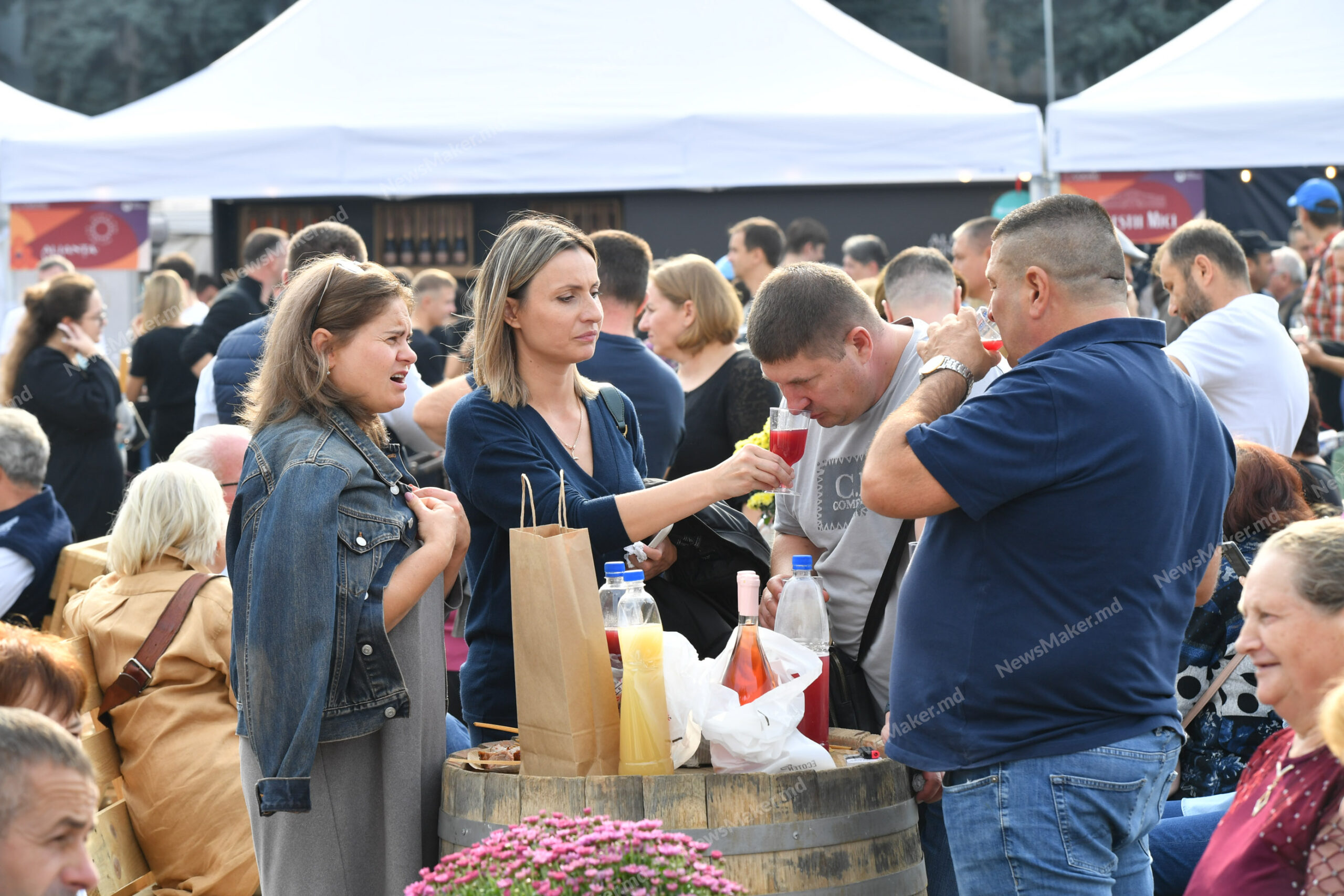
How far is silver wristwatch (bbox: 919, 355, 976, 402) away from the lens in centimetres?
231

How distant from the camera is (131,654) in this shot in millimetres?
3463

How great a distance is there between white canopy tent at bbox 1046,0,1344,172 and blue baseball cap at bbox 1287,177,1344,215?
1.00 meters

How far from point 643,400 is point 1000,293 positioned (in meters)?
2.09

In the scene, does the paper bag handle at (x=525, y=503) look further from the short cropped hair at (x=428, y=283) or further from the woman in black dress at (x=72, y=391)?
the short cropped hair at (x=428, y=283)

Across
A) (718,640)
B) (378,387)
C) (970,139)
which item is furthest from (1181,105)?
(378,387)

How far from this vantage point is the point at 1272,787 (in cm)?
217

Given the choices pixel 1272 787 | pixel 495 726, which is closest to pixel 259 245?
pixel 495 726

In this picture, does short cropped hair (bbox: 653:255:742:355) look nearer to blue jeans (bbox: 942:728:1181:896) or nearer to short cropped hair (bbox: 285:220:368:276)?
short cropped hair (bbox: 285:220:368:276)

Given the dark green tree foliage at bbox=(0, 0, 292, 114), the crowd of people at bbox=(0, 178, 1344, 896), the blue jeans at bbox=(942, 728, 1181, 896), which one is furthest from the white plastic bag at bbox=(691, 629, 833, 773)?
the dark green tree foliage at bbox=(0, 0, 292, 114)

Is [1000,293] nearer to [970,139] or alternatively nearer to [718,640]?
[718,640]

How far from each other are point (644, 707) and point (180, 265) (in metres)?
7.05

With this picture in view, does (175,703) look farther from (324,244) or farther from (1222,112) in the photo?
(1222,112)

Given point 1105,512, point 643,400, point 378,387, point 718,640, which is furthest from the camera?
point 643,400

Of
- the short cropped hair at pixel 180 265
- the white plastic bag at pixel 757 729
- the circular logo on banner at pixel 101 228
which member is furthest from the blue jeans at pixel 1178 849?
the circular logo on banner at pixel 101 228
